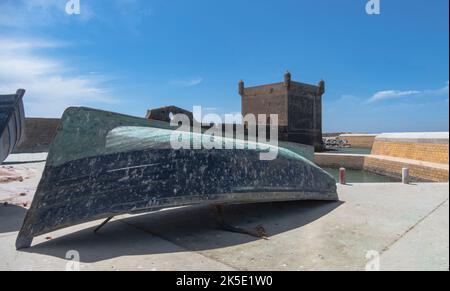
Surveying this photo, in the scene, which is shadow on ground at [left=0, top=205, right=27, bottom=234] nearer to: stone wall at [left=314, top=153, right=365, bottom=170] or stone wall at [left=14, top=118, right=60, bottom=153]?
stone wall at [left=14, top=118, right=60, bottom=153]

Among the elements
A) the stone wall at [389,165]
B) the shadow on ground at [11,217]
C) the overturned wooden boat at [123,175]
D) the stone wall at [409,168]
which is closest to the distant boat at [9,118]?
the shadow on ground at [11,217]

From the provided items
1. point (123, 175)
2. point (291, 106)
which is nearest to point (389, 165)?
point (123, 175)

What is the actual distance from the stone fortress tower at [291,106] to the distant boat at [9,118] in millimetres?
31937

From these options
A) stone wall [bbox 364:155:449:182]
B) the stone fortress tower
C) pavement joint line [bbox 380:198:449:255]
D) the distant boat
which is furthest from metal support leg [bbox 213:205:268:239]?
the stone fortress tower

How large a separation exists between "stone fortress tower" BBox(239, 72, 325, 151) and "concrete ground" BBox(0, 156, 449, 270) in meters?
32.5

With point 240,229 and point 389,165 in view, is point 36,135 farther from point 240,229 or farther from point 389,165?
point 389,165

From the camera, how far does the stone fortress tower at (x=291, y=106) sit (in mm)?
39750

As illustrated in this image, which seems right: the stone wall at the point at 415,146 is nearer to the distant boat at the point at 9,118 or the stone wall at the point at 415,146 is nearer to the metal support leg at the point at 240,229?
the metal support leg at the point at 240,229

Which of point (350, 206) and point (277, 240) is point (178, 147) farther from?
point (350, 206)

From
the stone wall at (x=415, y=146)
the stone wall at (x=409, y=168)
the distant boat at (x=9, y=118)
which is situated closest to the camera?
the distant boat at (x=9, y=118)

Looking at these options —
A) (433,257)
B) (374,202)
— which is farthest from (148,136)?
(374,202)

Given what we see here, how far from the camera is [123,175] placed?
4.82 m

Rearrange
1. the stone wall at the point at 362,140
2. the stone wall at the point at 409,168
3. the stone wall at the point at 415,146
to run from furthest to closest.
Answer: the stone wall at the point at 362,140 < the stone wall at the point at 415,146 < the stone wall at the point at 409,168

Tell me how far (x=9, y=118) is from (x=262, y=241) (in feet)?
26.8
